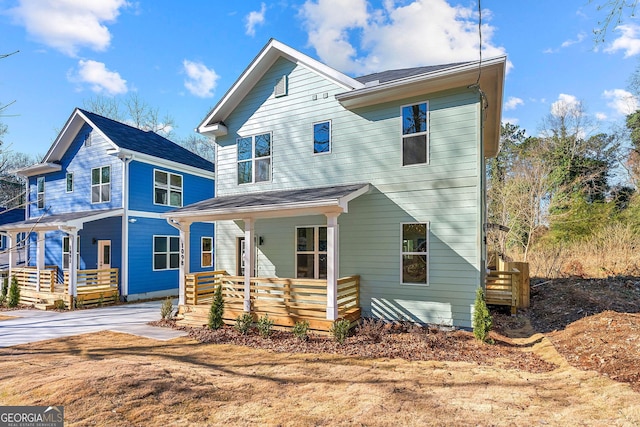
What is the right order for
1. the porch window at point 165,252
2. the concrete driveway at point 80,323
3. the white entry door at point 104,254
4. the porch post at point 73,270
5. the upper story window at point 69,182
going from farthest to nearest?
the upper story window at point 69,182
the porch window at point 165,252
the white entry door at point 104,254
the porch post at point 73,270
the concrete driveway at point 80,323

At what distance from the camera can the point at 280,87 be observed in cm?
1068

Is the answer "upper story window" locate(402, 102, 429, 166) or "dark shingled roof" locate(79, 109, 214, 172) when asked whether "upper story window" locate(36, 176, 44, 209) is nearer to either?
"dark shingled roof" locate(79, 109, 214, 172)

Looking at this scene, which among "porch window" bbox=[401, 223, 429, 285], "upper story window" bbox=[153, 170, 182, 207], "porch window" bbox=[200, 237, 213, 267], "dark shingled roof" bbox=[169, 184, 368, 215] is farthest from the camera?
"porch window" bbox=[200, 237, 213, 267]

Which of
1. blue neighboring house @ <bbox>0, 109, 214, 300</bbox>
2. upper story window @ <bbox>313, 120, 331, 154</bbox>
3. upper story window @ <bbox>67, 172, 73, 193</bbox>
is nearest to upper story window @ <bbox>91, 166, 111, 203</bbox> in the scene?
blue neighboring house @ <bbox>0, 109, 214, 300</bbox>

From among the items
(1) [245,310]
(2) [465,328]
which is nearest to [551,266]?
(2) [465,328]

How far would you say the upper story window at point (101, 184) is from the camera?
14.7 meters

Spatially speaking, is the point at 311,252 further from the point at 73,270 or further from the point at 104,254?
the point at 104,254

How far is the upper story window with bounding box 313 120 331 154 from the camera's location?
992 cm

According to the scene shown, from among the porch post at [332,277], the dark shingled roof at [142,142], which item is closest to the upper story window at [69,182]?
the dark shingled roof at [142,142]

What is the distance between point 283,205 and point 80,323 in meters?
7.39

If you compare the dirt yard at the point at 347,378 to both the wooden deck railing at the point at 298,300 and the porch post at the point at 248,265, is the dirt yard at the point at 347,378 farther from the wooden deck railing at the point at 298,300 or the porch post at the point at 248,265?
the porch post at the point at 248,265

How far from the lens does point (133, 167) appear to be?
47.1 ft

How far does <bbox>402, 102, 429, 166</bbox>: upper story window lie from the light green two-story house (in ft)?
0.08

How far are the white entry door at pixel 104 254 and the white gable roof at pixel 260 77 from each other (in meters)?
7.09
